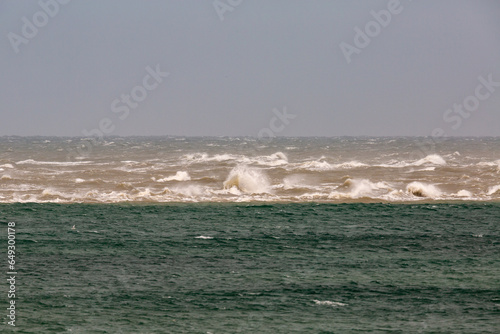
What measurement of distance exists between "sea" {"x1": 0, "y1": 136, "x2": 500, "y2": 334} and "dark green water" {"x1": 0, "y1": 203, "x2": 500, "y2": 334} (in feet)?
0.18

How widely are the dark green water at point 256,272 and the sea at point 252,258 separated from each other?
2.2 inches

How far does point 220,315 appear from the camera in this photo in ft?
50.2

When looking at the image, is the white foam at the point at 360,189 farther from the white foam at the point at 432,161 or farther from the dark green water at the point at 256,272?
the white foam at the point at 432,161

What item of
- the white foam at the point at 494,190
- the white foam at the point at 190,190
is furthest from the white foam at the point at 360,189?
the white foam at the point at 190,190

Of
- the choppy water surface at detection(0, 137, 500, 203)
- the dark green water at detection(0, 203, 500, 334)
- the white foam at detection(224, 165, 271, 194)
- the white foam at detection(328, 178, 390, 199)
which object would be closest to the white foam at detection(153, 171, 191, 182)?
the choppy water surface at detection(0, 137, 500, 203)

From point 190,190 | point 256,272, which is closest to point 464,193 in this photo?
point 190,190

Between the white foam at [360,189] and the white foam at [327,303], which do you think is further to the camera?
the white foam at [360,189]

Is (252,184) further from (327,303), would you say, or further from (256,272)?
(327,303)

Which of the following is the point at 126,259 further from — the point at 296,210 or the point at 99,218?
the point at 296,210

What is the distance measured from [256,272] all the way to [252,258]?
1.98 metres

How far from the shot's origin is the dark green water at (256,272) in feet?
49.0

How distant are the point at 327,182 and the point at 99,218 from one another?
813 inches

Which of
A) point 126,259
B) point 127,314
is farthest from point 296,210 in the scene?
point 127,314

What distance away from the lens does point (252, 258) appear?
69.7ft
